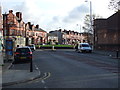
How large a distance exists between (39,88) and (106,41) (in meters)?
55.5

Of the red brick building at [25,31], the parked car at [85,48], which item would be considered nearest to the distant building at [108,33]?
the parked car at [85,48]

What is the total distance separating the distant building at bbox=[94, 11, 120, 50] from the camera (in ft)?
194

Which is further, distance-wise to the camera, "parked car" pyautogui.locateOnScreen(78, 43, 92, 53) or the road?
"parked car" pyautogui.locateOnScreen(78, 43, 92, 53)

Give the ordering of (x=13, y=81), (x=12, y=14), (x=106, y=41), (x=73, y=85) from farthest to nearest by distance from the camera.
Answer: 1. (x=12, y=14)
2. (x=106, y=41)
3. (x=13, y=81)
4. (x=73, y=85)

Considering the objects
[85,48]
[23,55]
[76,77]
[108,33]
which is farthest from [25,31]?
[76,77]

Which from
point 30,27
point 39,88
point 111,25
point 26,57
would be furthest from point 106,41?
point 30,27

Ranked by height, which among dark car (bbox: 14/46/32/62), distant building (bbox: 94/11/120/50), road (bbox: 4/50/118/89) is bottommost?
road (bbox: 4/50/118/89)

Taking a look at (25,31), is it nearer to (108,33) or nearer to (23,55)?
(108,33)

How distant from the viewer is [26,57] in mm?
26188

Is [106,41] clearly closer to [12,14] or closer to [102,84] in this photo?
[12,14]

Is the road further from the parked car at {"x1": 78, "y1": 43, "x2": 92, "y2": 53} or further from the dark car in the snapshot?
the parked car at {"x1": 78, "y1": 43, "x2": 92, "y2": 53}

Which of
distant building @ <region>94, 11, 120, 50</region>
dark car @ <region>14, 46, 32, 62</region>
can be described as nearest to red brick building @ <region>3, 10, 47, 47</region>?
distant building @ <region>94, 11, 120, 50</region>

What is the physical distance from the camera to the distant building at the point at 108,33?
194 ft

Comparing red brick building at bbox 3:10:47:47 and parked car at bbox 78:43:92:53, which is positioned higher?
red brick building at bbox 3:10:47:47
